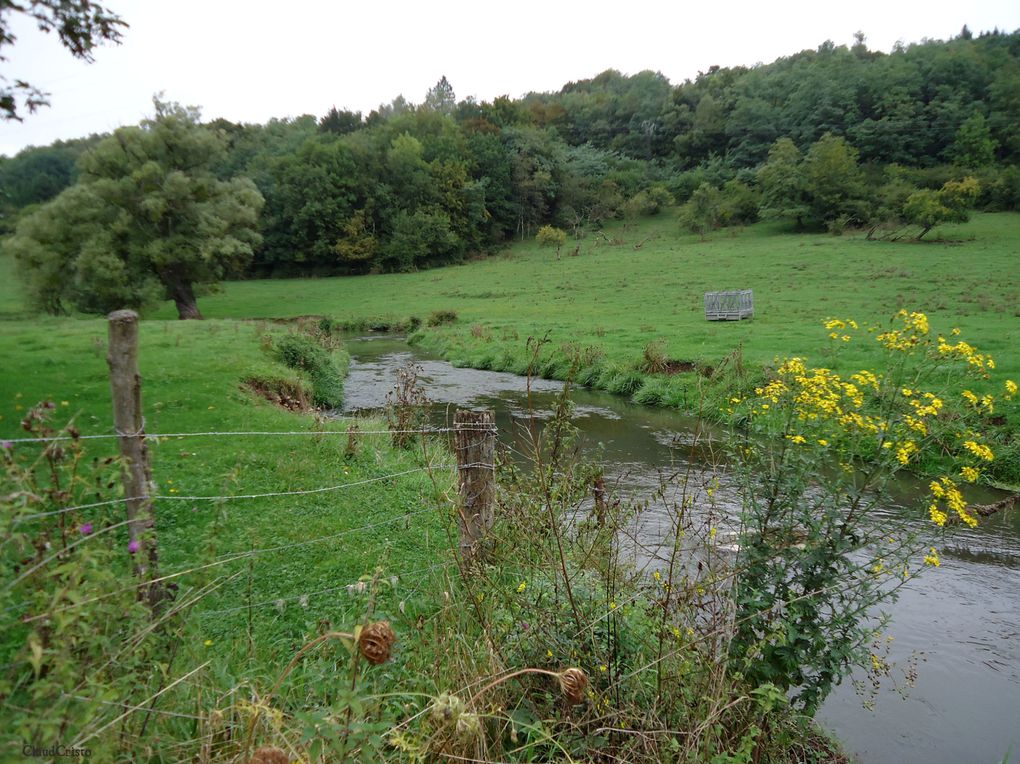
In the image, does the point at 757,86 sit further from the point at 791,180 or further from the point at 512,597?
the point at 512,597

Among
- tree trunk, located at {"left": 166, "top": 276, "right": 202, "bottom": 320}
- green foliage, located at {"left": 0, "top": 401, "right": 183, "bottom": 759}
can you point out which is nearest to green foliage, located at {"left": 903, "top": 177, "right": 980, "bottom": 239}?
tree trunk, located at {"left": 166, "top": 276, "right": 202, "bottom": 320}

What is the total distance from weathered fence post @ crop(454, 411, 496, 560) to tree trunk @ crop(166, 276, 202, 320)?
118 feet

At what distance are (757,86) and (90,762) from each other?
9846 centimetres

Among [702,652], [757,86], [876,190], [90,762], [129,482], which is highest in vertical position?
[757,86]

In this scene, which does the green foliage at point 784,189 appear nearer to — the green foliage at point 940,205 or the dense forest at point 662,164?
the dense forest at point 662,164

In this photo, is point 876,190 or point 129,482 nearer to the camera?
point 129,482

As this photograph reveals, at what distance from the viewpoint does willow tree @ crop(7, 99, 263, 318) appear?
3203 centimetres

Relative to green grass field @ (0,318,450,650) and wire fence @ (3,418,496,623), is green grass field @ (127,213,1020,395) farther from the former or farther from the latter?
wire fence @ (3,418,496,623)

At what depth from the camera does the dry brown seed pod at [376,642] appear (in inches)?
84.7

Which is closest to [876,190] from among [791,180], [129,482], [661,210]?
[791,180]

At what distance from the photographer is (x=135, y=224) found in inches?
1326

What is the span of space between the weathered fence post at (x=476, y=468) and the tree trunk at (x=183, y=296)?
35.9 metres

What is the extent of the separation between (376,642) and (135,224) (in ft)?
126

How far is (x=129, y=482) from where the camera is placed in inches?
141
